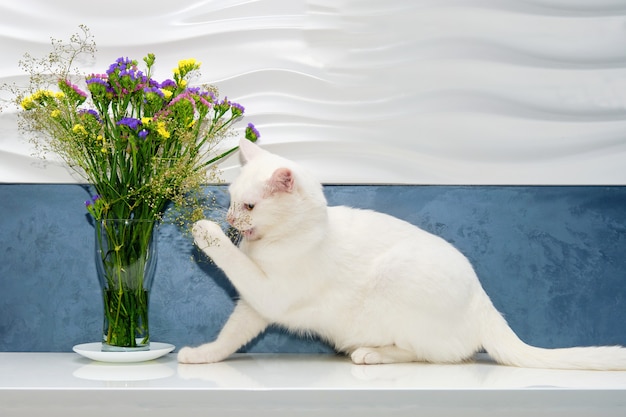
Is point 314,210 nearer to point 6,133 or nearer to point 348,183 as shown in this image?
point 348,183

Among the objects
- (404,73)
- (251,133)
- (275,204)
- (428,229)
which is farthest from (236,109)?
(428,229)

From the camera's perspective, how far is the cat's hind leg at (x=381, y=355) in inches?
57.7

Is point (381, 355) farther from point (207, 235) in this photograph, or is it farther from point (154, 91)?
point (154, 91)

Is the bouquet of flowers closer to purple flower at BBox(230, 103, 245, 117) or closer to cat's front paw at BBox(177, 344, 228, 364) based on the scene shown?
purple flower at BBox(230, 103, 245, 117)

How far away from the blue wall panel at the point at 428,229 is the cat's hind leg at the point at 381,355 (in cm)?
23

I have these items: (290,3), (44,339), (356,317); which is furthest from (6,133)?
(356,317)

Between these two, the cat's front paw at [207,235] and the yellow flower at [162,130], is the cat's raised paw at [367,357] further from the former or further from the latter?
the yellow flower at [162,130]

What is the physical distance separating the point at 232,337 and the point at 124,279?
0.28 m

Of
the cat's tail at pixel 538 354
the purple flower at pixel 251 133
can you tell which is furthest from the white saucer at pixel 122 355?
the cat's tail at pixel 538 354

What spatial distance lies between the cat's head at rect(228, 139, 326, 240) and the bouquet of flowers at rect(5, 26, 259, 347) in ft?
0.37

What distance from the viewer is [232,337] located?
4.99 feet

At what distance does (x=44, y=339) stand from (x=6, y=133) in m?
0.53
